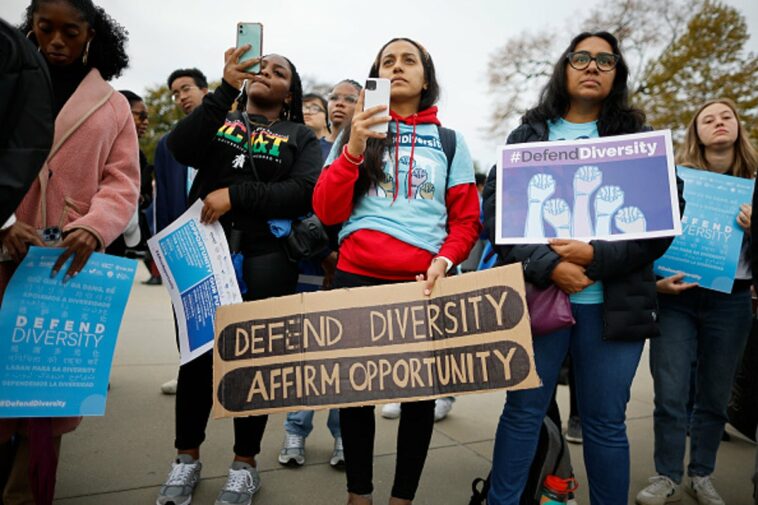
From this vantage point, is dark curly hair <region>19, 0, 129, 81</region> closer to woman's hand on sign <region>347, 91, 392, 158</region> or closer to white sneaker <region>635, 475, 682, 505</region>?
woman's hand on sign <region>347, 91, 392, 158</region>

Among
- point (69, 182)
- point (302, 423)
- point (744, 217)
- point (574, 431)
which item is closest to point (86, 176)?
point (69, 182)

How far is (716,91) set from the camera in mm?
16391

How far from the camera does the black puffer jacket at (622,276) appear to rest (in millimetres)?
1992

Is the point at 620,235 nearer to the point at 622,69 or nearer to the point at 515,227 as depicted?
the point at 515,227

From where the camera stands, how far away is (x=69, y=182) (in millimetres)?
2016

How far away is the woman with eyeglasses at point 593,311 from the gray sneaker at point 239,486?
42.1 inches

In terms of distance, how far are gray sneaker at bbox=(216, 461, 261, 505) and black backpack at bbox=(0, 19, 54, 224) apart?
1561 mm

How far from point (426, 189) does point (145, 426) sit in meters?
2.48

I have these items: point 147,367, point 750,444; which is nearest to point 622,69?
point 750,444

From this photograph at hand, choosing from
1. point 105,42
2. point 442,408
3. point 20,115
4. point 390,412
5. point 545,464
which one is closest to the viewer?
point 20,115

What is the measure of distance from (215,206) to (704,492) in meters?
2.83

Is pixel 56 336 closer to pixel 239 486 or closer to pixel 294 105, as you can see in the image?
pixel 239 486

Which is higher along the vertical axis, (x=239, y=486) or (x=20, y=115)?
(x=20, y=115)

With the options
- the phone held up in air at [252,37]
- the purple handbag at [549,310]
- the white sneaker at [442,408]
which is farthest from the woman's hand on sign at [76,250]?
the white sneaker at [442,408]
